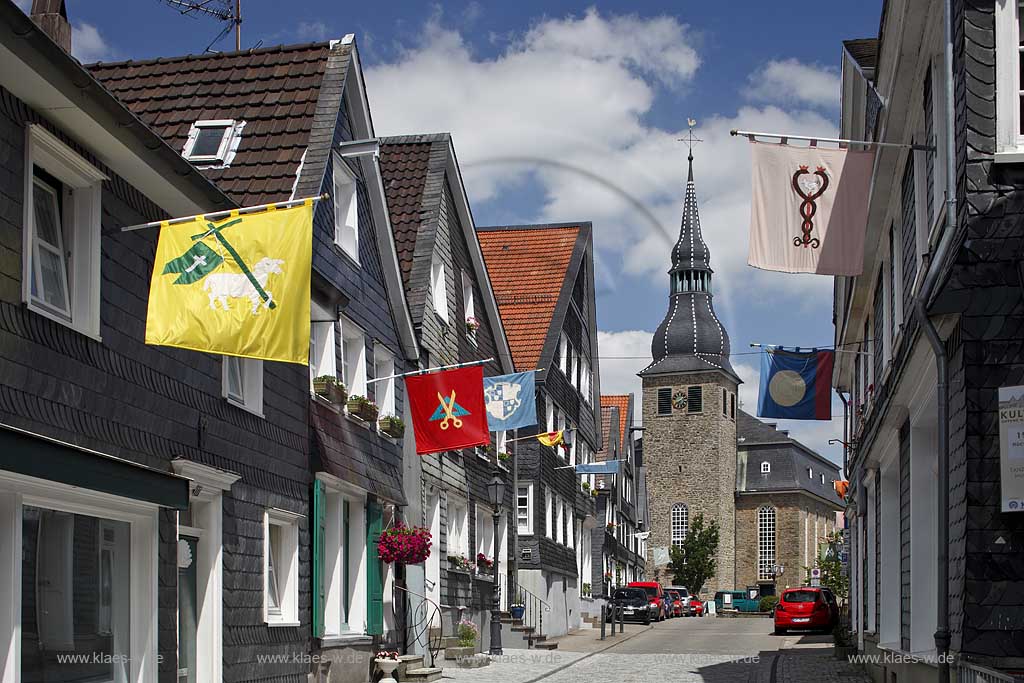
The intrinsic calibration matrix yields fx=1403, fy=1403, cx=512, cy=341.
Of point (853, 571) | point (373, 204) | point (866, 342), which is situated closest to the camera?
point (373, 204)

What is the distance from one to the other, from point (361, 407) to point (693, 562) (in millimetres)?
75095

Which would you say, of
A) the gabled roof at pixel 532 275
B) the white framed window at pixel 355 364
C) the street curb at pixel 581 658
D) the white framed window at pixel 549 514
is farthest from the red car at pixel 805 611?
the white framed window at pixel 355 364

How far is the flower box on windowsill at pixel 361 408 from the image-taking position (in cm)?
1895

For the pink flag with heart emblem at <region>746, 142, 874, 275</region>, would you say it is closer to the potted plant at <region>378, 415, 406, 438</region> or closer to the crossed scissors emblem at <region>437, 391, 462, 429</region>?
the crossed scissors emblem at <region>437, 391, 462, 429</region>

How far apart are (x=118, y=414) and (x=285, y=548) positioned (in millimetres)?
5311

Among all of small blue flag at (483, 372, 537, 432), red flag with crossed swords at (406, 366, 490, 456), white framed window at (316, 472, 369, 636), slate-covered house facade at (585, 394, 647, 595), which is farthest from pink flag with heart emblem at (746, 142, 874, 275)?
slate-covered house facade at (585, 394, 647, 595)

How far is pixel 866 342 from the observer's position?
24969mm

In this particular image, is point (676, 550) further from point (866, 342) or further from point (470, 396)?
point (470, 396)

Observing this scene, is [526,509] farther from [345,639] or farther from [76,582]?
[76,582]

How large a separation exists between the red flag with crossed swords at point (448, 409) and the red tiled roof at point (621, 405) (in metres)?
38.1

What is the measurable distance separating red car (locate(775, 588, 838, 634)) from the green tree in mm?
50437

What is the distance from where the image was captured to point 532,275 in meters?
37.8

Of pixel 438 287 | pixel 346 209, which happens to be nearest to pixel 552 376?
pixel 438 287

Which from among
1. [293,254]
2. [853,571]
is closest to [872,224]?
[293,254]
